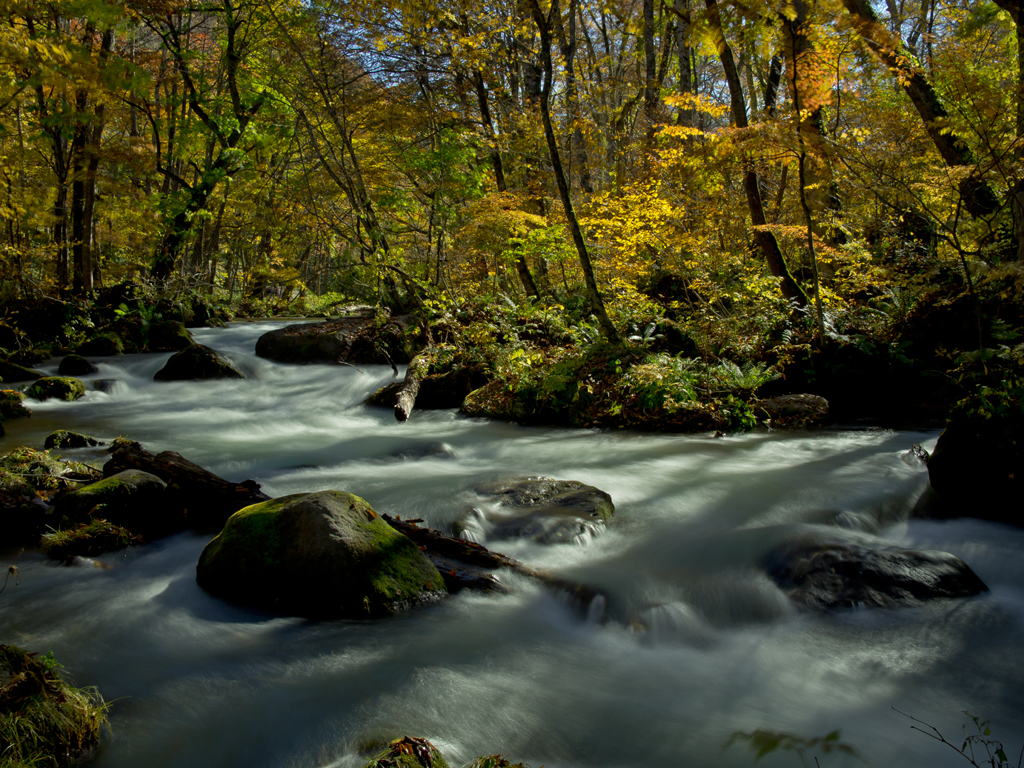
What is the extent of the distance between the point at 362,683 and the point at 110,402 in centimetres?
894

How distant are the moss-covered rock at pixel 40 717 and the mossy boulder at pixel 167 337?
489 inches

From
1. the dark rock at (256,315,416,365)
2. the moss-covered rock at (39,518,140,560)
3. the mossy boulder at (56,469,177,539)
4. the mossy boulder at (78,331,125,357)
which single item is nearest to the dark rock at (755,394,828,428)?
the dark rock at (256,315,416,365)

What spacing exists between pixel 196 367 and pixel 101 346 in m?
3.25

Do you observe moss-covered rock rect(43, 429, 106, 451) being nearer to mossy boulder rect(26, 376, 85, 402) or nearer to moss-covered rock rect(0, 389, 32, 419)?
moss-covered rock rect(0, 389, 32, 419)

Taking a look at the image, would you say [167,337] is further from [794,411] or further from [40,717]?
[40,717]

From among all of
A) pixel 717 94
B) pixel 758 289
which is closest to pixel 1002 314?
pixel 758 289

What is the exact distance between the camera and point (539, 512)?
16.0ft

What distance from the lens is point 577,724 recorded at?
8.78ft

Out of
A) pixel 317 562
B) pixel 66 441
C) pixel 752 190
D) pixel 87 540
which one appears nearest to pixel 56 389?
pixel 66 441

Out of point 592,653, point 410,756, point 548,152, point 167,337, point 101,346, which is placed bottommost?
point 592,653

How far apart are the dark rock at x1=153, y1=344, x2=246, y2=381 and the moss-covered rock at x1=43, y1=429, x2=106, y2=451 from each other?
4.45 m

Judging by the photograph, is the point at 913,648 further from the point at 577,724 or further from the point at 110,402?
the point at 110,402

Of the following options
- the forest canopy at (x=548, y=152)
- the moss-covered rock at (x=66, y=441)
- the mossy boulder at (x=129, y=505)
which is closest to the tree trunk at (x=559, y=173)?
the forest canopy at (x=548, y=152)

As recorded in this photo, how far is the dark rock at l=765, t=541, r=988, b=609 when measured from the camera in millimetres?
3539
